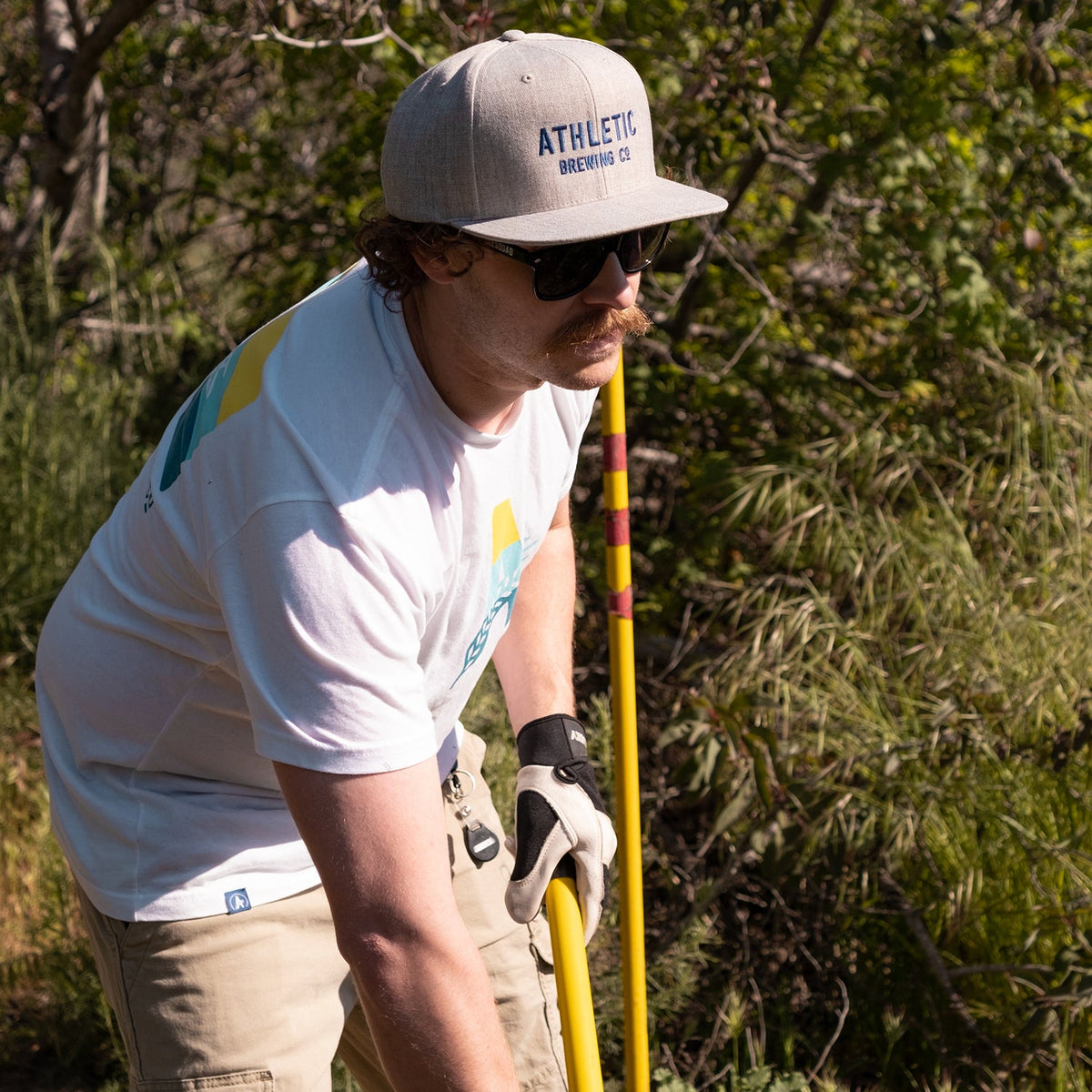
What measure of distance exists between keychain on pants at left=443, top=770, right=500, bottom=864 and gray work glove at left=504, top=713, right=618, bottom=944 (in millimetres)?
99

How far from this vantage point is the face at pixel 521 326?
1544 mm

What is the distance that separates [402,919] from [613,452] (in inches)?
51.0

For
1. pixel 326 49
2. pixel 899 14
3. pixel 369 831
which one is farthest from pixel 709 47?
pixel 369 831

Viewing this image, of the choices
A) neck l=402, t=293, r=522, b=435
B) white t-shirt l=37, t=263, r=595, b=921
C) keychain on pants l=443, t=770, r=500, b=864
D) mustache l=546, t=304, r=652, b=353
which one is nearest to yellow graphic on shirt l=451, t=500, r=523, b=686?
white t-shirt l=37, t=263, r=595, b=921

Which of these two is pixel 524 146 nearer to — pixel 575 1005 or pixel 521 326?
pixel 521 326

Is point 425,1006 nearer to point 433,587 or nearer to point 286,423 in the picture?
A: point 433,587

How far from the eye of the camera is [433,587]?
1514 millimetres

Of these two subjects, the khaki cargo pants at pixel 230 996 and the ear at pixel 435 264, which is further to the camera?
the khaki cargo pants at pixel 230 996

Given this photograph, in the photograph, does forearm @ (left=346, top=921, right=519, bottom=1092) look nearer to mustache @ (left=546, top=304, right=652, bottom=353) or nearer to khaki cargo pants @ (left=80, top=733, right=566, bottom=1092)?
khaki cargo pants @ (left=80, top=733, right=566, bottom=1092)

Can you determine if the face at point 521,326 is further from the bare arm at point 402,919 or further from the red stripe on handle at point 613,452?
the red stripe on handle at point 613,452

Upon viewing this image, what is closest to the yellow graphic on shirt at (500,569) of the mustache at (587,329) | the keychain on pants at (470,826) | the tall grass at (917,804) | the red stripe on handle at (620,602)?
the mustache at (587,329)

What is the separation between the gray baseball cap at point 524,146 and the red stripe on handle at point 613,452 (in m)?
0.94

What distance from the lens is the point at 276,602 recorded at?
4.41 ft

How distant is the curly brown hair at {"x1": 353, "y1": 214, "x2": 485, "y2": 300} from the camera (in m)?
1.54
